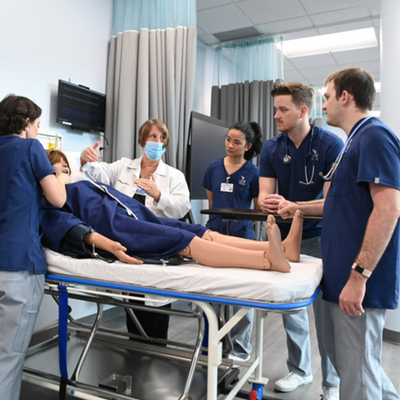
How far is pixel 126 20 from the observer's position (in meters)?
3.20

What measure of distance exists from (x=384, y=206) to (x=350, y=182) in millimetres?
159

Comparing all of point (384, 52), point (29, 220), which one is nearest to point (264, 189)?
point (29, 220)

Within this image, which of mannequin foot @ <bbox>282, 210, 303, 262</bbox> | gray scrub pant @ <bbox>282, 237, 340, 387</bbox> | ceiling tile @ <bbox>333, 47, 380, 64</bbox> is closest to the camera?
mannequin foot @ <bbox>282, 210, 303, 262</bbox>

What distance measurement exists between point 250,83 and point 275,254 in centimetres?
341

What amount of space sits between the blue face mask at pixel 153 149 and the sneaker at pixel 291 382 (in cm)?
151

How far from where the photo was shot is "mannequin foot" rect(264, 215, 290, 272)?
1.43 m

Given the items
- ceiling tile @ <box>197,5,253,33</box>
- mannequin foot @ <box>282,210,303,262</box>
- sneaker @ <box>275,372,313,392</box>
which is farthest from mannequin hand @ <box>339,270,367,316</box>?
ceiling tile @ <box>197,5,253,33</box>

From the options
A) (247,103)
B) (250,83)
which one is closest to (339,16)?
(250,83)

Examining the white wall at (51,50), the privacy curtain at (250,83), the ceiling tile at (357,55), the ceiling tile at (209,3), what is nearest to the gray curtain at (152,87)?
the white wall at (51,50)

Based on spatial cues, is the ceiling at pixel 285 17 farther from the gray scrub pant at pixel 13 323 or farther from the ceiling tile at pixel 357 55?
the gray scrub pant at pixel 13 323

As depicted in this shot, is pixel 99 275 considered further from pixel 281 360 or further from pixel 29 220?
pixel 281 360

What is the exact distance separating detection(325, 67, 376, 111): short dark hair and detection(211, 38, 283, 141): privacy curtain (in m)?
2.92

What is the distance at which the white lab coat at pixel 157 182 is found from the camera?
2.39 m

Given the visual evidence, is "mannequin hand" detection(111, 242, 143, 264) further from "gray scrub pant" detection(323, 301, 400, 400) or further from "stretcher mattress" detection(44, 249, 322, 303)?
"gray scrub pant" detection(323, 301, 400, 400)
